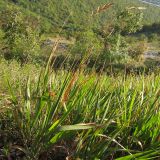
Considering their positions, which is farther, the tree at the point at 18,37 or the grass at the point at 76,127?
the tree at the point at 18,37

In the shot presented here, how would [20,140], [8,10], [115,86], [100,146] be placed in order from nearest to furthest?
[100,146] < [20,140] < [115,86] < [8,10]

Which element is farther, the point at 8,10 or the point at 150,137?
the point at 8,10

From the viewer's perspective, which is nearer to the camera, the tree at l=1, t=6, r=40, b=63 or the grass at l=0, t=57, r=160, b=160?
the grass at l=0, t=57, r=160, b=160

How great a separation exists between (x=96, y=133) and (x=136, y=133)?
0.35 m

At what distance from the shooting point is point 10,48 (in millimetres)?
29203

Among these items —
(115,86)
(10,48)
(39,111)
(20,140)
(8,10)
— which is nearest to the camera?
(39,111)

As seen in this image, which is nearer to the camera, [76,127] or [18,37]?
[76,127]

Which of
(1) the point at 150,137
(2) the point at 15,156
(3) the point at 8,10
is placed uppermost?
(1) the point at 150,137

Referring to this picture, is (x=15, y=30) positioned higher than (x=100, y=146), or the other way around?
(x=100, y=146)

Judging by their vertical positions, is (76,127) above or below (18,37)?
above

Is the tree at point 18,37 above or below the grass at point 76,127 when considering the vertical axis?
below

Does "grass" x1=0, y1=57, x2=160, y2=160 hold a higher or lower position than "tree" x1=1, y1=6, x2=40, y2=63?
higher

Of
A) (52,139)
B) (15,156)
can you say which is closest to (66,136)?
(52,139)

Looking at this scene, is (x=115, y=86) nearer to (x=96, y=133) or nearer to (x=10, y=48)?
(x=96, y=133)
